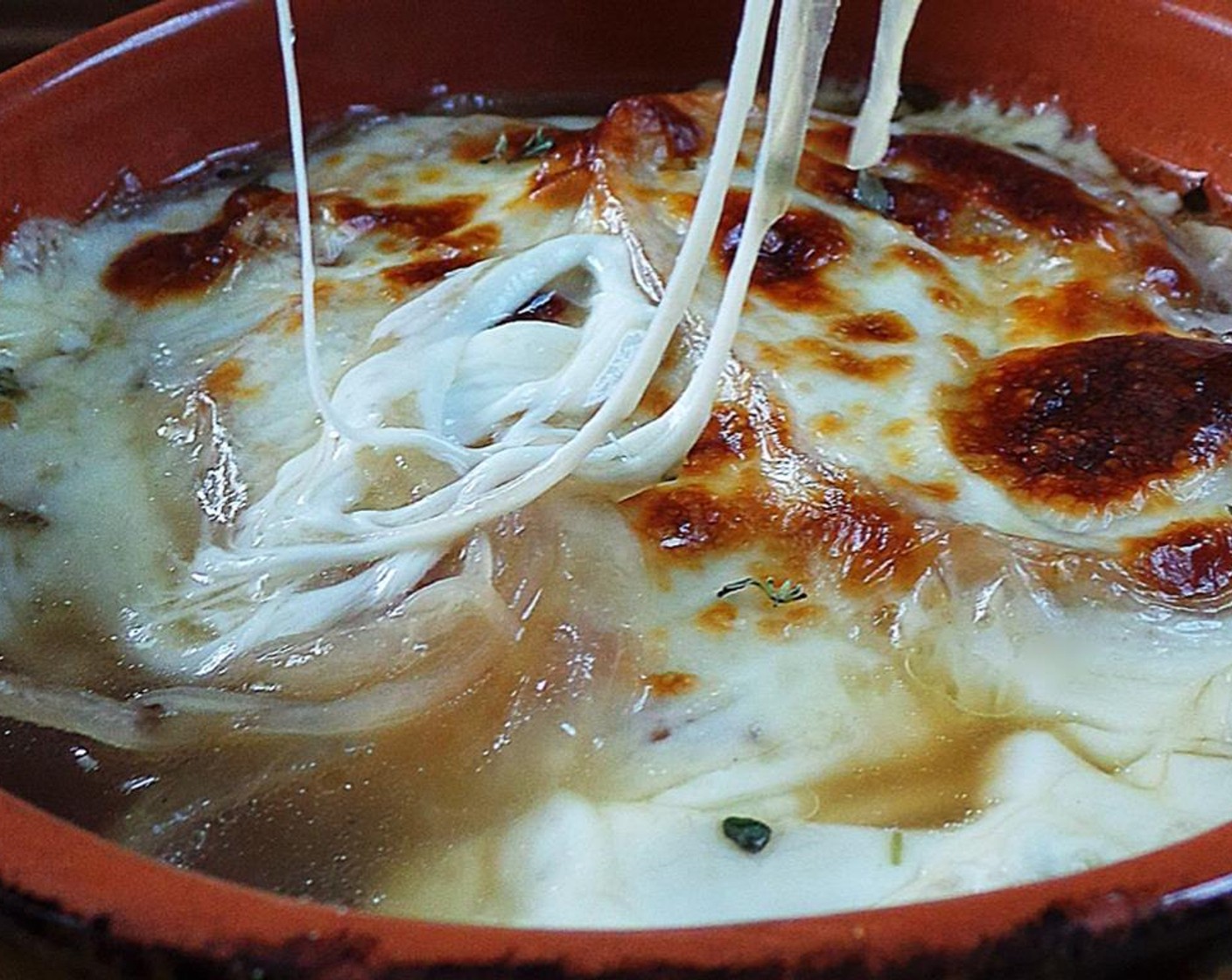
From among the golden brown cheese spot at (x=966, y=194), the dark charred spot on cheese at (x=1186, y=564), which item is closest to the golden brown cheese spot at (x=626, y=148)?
the golden brown cheese spot at (x=966, y=194)

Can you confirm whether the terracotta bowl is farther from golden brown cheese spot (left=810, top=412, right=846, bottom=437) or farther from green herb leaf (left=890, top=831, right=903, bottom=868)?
golden brown cheese spot (left=810, top=412, right=846, bottom=437)

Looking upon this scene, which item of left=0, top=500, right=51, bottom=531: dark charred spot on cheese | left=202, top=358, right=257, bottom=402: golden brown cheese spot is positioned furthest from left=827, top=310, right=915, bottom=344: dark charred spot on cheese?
left=0, top=500, right=51, bottom=531: dark charred spot on cheese

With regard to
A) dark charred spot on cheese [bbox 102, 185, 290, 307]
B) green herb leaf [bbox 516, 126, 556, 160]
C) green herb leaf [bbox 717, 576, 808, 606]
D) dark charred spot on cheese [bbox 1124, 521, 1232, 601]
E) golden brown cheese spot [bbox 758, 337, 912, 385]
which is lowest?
dark charred spot on cheese [bbox 102, 185, 290, 307]

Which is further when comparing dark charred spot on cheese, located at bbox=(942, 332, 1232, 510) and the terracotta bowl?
dark charred spot on cheese, located at bbox=(942, 332, 1232, 510)

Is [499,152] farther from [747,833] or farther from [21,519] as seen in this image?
[747,833]

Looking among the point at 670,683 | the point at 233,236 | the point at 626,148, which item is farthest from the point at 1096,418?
the point at 233,236

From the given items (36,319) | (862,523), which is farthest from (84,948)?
(36,319)

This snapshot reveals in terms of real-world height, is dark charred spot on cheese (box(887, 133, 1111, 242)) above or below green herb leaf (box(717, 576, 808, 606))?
above

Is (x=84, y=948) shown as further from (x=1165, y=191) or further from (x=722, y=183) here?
A: (x=1165, y=191)
